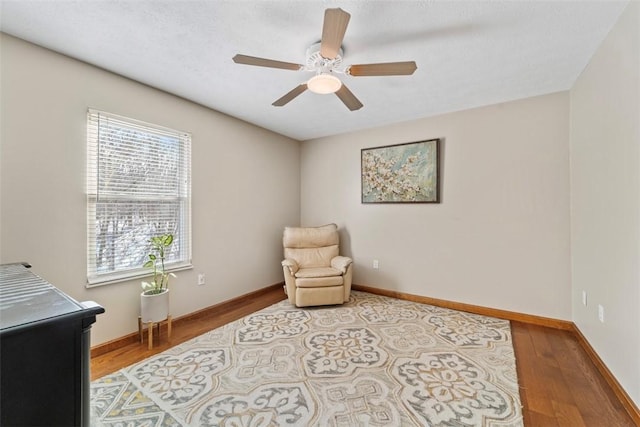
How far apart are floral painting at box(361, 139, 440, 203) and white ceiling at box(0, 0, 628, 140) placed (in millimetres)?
796

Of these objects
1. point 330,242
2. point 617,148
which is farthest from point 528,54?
point 330,242

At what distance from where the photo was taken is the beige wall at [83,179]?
75.5 inches

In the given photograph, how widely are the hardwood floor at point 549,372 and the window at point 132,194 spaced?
65cm

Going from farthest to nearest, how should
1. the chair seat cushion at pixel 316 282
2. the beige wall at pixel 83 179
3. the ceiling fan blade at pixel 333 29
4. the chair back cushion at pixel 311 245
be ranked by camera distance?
the chair back cushion at pixel 311 245 → the chair seat cushion at pixel 316 282 → the beige wall at pixel 83 179 → the ceiling fan blade at pixel 333 29

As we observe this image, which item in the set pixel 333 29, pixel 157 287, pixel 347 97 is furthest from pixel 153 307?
pixel 333 29

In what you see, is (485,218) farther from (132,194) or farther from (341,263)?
(132,194)

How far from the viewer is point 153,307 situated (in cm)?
241

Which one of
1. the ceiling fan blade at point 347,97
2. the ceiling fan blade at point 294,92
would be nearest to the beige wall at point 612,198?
Answer: the ceiling fan blade at point 347,97

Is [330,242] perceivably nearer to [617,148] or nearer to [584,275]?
[584,275]

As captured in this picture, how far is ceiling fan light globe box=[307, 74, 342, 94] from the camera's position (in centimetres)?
192

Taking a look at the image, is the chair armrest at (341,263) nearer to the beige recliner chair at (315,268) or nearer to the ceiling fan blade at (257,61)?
the beige recliner chair at (315,268)

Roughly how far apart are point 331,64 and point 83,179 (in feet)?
7.18

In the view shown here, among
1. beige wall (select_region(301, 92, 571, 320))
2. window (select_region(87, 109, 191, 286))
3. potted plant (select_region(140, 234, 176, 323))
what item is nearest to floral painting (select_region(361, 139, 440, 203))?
beige wall (select_region(301, 92, 571, 320))

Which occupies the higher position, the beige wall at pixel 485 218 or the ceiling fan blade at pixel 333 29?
the ceiling fan blade at pixel 333 29
